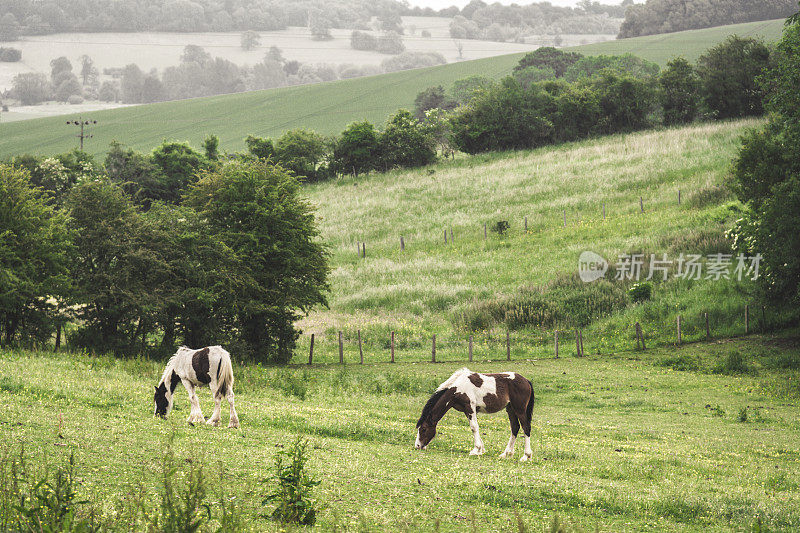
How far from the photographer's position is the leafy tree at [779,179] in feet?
101

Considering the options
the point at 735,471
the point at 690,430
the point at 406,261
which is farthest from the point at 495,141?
the point at 735,471

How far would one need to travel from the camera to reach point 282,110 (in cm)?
16225

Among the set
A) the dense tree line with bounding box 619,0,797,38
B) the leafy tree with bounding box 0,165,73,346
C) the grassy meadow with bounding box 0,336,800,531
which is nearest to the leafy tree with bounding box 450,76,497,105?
the dense tree line with bounding box 619,0,797,38

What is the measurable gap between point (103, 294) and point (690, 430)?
27712 millimetres

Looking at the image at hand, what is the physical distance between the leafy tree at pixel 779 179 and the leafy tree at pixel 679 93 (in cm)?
5593

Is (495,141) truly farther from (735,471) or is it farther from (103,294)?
(735,471)

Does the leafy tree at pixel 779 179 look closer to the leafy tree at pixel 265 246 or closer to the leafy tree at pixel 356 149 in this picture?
the leafy tree at pixel 265 246

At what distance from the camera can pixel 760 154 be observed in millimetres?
36531

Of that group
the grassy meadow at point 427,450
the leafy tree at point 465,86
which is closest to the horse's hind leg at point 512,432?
the grassy meadow at point 427,450

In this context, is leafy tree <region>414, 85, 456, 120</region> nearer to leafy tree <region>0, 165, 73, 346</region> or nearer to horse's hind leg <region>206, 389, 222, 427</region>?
leafy tree <region>0, 165, 73, 346</region>

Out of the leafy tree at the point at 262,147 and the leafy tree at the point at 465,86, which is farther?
the leafy tree at the point at 465,86

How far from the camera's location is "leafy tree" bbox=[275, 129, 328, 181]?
94.8m

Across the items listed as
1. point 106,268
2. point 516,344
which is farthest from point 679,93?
point 106,268

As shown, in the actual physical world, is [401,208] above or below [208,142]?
below
